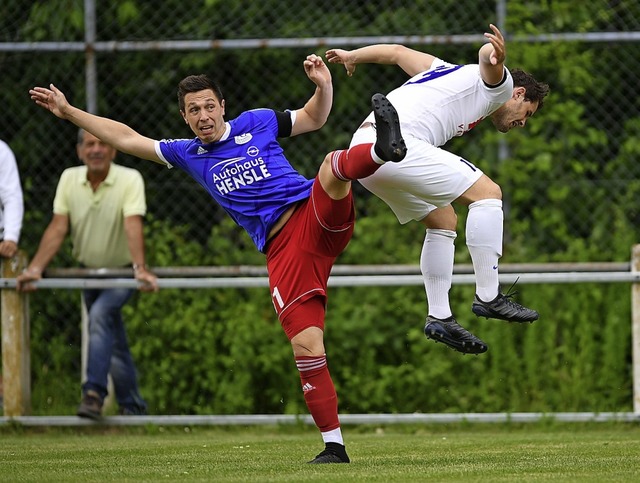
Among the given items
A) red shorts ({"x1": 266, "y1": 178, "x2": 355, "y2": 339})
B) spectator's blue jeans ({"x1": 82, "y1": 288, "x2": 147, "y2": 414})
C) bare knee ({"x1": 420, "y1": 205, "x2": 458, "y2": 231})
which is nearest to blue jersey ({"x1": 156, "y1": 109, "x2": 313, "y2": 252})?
red shorts ({"x1": 266, "y1": 178, "x2": 355, "y2": 339})

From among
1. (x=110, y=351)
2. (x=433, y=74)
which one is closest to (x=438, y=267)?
(x=433, y=74)

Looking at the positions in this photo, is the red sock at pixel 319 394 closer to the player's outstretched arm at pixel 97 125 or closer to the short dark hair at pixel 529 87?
the player's outstretched arm at pixel 97 125

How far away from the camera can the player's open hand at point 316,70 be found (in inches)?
252

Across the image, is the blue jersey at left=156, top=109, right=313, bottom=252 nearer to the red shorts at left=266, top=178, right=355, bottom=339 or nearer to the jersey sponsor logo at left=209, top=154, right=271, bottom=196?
the jersey sponsor logo at left=209, top=154, right=271, bottom=196

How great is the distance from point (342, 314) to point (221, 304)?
817mm

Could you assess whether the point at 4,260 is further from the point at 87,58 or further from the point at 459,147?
the point at 459,147

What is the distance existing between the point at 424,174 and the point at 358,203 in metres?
3.44

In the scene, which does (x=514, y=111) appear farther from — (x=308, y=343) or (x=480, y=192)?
(x=308, y=343)

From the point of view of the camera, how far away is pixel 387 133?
573 centimetres

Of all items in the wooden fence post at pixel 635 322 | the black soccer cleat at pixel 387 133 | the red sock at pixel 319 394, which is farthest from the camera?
the wooden fence post at pixel 635 322

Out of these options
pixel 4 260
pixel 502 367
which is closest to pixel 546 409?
pixel 502 367

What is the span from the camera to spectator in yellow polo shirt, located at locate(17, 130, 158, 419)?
8539 mm

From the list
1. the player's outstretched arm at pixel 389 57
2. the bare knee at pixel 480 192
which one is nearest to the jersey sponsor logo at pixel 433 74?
the player's outstretched arm at pixel 389 57

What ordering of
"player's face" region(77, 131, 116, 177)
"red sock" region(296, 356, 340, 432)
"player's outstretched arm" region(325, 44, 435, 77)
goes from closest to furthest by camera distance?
"red sock" region(296, 356, 340, 432), "player's outstretched arm" region(325, 44, 435, 77), "player's face" region(77, 131, 116, 177)
